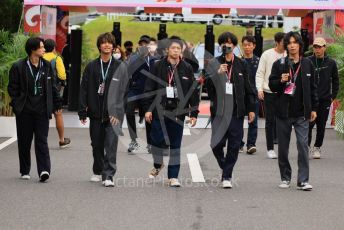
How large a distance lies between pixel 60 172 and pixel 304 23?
1342 cm

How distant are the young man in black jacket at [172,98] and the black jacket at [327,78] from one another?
389 cm

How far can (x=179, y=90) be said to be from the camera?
11.1 metres

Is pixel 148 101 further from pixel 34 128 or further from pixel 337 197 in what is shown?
pixel 337 197

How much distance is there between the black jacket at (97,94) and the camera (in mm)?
11281

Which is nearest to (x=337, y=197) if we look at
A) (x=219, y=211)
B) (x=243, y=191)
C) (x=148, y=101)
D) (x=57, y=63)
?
(x=243, y=191)

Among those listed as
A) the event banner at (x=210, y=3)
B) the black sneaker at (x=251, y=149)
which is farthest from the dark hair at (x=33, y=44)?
the event banner at (x=210, y=3)

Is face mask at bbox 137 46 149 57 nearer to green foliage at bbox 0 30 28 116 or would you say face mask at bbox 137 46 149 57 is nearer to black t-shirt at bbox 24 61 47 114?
green foliage at bbox 0 30 28 116

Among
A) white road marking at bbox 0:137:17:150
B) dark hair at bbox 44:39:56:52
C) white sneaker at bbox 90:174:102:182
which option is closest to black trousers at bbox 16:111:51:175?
white sneaker at bbox 90:174:102:182

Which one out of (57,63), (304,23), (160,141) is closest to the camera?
(160,141)

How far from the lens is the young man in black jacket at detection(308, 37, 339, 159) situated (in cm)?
1449

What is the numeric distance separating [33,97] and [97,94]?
0.92 metres

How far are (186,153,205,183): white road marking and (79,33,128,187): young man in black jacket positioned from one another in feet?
4.21

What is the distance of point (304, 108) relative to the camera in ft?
36.3

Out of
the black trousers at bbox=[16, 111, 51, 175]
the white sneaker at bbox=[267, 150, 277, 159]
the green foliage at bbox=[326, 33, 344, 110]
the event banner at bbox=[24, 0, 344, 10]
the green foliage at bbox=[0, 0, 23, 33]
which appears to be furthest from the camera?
the green foliage at bbox=[0, 0, 23, 33]
